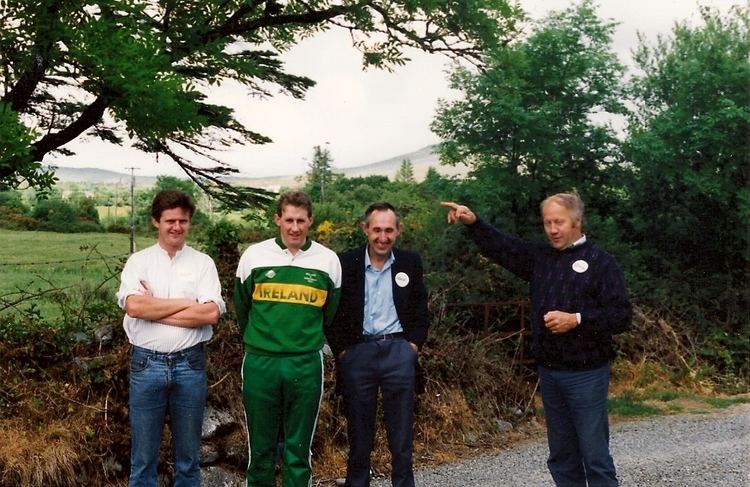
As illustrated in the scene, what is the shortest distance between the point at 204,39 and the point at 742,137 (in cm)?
915

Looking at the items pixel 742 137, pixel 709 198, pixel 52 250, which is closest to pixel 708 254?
pixel 709 198

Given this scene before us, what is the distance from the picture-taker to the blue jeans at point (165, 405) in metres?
3.55

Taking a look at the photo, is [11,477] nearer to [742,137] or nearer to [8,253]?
[8,253]

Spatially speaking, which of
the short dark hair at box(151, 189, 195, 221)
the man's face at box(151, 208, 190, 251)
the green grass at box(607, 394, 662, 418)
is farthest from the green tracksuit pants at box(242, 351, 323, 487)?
the green grass at box(607, 394, 662, 418)

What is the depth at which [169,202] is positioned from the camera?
3635 millimetres

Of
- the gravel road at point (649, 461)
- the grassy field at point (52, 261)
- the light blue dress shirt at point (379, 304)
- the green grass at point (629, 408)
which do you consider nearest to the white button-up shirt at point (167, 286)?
the light blue dress shirt at point (379, 304)

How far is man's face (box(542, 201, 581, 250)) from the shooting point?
3.59 m

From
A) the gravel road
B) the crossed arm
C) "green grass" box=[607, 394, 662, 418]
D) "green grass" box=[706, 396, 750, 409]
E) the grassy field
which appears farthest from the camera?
"green grass" box=[706, 396, 750, 409]

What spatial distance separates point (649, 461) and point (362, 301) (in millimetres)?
→ 3621

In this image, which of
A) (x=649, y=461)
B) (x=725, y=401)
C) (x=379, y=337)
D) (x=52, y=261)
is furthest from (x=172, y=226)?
(x=725, y=401)

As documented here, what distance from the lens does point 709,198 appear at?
1275cm

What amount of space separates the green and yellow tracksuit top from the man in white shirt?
0.18m

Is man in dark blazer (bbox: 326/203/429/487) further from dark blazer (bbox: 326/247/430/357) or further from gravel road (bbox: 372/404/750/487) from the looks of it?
gravel road (bbox: 372/404/750/487)

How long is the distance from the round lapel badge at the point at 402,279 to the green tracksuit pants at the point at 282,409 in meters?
0.56
